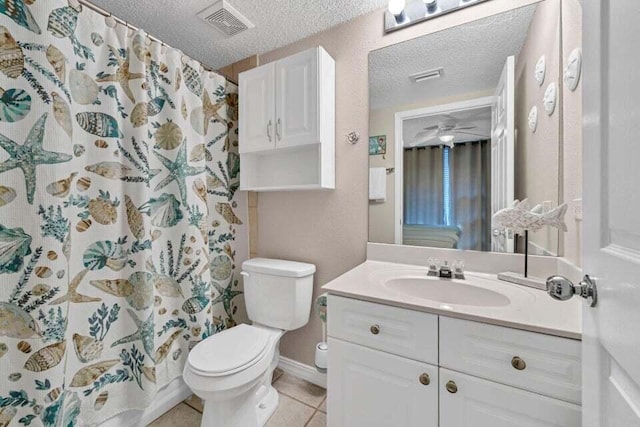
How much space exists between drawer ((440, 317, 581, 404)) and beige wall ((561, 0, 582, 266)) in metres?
0.38

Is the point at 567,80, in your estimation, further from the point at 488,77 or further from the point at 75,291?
the point at 75,291

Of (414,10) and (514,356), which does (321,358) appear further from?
(414,10)

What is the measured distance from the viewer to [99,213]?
1218mm

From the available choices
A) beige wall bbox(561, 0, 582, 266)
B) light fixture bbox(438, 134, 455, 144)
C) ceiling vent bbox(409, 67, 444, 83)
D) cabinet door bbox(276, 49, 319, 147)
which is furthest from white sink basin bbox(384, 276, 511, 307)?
ceiling vent bbox(409, 67, 444, 83)

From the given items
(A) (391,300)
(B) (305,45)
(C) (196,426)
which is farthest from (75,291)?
(B) (305,45)

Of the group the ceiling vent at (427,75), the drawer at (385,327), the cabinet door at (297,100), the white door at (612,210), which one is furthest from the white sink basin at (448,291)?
the ceiling vent at (427,75)

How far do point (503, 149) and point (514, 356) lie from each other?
0.87 m

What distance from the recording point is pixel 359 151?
61.2 inches

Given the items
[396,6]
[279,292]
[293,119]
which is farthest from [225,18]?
[279,292]

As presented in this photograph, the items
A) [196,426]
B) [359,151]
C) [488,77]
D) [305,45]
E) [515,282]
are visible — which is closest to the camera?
[515,282]

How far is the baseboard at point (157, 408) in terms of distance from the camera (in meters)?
1.33

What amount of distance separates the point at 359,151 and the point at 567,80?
90 centimetres

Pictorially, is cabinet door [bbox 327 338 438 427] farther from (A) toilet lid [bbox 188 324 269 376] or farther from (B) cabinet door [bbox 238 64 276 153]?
(B) cabinet door [bbox 238 64 276 153]

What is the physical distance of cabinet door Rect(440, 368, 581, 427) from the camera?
731 millimetres
